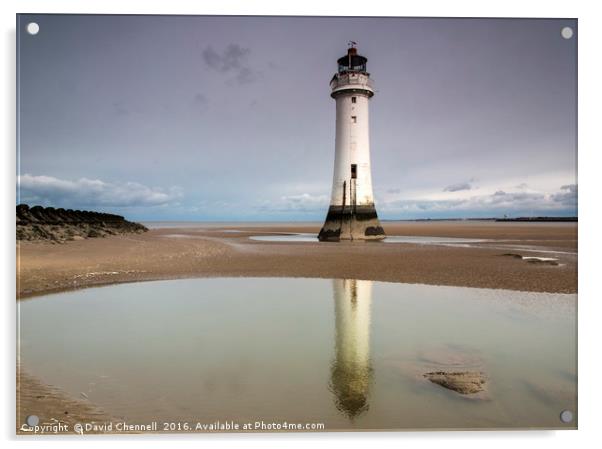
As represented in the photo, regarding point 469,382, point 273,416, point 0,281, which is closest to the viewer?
point 273,416

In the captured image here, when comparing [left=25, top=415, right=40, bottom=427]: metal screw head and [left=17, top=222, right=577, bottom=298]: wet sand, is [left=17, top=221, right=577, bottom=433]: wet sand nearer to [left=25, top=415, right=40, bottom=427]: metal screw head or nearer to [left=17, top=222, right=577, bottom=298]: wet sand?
[left=17, top=222, right=577, bottom=298]: wet sand

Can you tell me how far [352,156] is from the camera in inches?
679

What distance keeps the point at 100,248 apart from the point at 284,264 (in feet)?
24.0

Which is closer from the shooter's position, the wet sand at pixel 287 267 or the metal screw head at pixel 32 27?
the metal screw head at pixel 32 27

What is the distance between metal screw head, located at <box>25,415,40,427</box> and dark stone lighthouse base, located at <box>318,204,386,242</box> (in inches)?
583

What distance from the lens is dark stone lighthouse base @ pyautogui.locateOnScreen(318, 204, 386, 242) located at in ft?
58.0

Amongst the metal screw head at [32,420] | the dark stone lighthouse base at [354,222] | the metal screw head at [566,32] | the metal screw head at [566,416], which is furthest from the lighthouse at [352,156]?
the metal screw head at [32,420]

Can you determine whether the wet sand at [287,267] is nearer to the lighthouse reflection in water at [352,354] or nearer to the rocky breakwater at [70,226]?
the rocky breakwater at [70,226]

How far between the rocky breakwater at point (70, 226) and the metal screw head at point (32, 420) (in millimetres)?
2745

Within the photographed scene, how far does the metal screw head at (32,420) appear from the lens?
3.85m

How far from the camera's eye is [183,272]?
33.8 ft

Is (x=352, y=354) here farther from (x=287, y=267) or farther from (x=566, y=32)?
(x=287, y=267)
